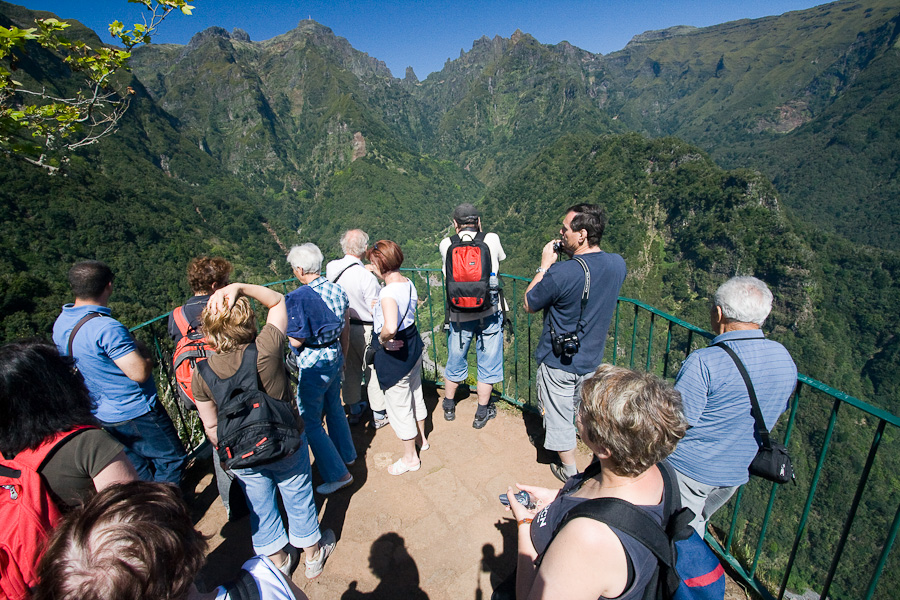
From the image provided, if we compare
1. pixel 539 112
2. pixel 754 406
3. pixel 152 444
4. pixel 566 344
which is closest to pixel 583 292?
pixel 566 344

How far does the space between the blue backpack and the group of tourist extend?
4cm

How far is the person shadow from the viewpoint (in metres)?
2.44

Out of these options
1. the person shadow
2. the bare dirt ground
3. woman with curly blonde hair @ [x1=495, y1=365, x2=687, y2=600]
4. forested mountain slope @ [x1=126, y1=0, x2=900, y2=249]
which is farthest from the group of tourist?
forested mountain slope @ [x1=126, y1=0, x2=900, y2=249]

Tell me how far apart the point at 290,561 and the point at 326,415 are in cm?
97

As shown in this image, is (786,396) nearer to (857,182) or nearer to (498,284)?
(498,284)

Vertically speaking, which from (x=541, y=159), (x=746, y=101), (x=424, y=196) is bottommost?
(x=424, y=196)

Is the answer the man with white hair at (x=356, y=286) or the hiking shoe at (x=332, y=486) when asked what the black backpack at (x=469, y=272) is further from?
the hiking shoe at (x=332, y=486)

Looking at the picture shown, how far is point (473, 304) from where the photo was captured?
3.29m

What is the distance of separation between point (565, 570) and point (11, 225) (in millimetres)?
54901

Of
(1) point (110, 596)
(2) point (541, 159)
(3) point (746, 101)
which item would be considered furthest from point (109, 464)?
(3) point (746, 101)

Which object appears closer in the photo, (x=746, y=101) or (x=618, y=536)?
(x=618, y=536)

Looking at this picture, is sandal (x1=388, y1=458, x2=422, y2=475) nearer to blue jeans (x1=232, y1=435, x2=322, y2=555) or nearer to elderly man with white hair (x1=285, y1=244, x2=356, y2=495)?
elderly man with white hair (x1=285, y1=244, x2=356, y2=495)

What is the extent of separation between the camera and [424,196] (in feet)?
406

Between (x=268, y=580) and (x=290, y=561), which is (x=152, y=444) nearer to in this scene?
(x=290, y=561)
